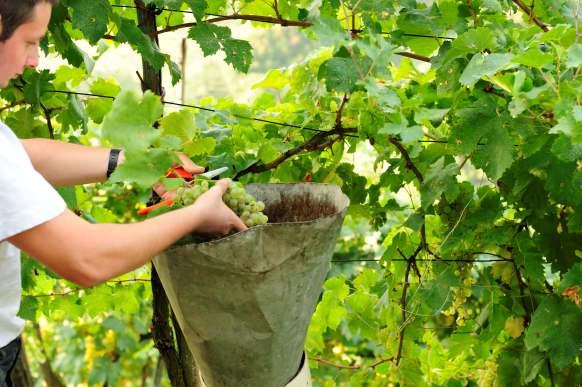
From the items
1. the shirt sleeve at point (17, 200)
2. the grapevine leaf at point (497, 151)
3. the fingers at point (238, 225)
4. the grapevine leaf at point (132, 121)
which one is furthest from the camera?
the grapevine leaf at point (497, 151)

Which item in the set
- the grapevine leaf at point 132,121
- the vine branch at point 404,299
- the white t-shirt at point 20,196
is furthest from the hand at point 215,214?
the vine branch at point 404,299

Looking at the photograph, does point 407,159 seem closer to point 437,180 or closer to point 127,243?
point 437,180

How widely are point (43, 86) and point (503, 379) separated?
1.45 metres

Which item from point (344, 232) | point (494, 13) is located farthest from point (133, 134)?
point (344, 232)

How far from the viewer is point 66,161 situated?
1714 mm

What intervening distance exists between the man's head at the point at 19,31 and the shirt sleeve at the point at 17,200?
161 millimetres

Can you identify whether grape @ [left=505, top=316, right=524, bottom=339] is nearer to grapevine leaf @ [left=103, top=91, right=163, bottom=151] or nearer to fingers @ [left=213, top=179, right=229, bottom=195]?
fingers @ [left=213, top=179, right=229, bottom=195]

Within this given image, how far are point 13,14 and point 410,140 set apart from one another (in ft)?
2.54

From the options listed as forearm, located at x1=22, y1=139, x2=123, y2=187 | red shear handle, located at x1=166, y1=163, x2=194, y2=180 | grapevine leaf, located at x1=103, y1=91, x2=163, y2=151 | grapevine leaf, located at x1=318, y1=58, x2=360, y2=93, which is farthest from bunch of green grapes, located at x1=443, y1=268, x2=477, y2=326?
grapevine leaf, located at x1=103, y1=91, x2=163, y2=151

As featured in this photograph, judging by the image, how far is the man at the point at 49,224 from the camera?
128cm

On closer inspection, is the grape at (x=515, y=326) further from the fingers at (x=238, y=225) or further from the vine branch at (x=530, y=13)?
the fingers at (x=238, y=225)

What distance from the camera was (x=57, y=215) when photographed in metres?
1.30

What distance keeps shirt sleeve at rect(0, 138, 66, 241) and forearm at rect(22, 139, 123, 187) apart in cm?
40

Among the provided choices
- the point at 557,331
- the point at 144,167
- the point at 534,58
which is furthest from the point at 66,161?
the point at 557,331
